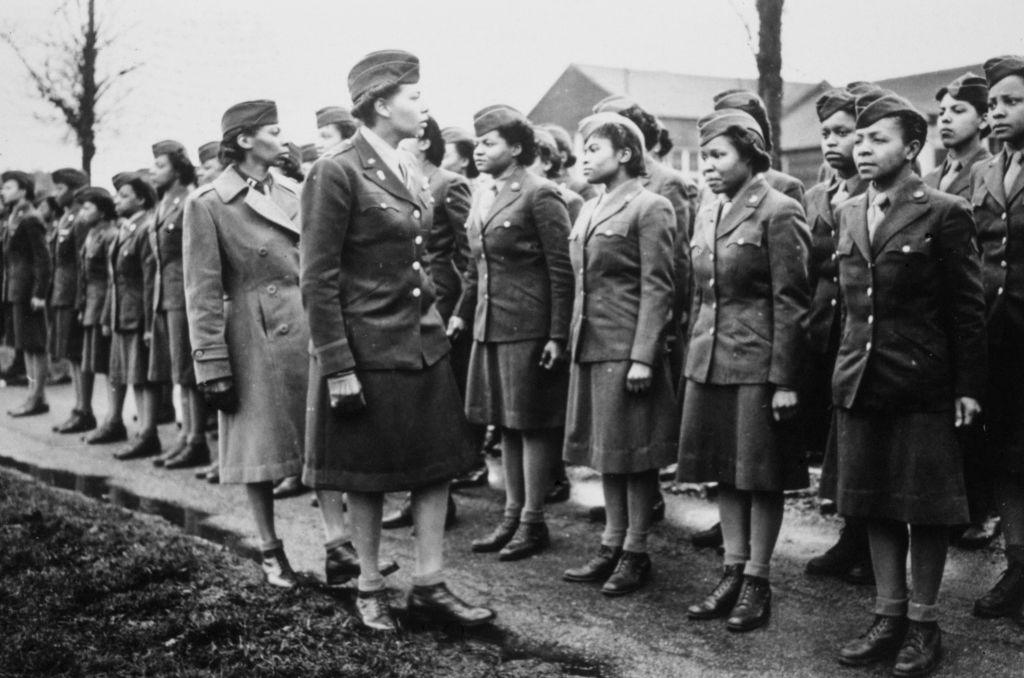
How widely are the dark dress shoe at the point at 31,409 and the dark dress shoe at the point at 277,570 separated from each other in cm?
694

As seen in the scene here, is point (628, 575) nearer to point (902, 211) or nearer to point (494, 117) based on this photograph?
point (902, 211)

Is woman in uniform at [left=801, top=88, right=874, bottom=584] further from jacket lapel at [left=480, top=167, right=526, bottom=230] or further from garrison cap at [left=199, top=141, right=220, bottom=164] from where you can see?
garrison cap at [left=199, top=141, right=220, bottom=164]

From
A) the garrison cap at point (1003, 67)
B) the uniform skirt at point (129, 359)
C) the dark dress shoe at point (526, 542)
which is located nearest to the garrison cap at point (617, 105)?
the garrison cap at point (1003, 67)

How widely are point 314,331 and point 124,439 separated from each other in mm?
6069

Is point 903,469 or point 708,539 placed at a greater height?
point 903,469

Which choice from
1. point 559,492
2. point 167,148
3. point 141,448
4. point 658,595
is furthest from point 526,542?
point 167,148

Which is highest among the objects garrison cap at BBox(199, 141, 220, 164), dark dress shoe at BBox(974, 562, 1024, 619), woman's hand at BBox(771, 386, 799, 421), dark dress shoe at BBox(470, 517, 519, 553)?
garrison cap at BBox(199, 141, 220, 164)

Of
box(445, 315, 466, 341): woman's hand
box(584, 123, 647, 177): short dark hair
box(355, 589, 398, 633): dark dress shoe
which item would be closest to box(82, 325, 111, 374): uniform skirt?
box(445, 315, 466, 341): woman's hand

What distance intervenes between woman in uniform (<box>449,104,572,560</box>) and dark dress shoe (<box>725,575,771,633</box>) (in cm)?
145

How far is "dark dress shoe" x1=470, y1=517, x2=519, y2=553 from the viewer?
5.91 meters

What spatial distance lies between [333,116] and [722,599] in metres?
4.78

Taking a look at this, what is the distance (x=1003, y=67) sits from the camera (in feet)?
15.6

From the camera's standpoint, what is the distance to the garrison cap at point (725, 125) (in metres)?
4.77

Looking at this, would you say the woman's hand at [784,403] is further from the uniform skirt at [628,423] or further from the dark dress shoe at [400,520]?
the dark dress shoe at [400,520]
